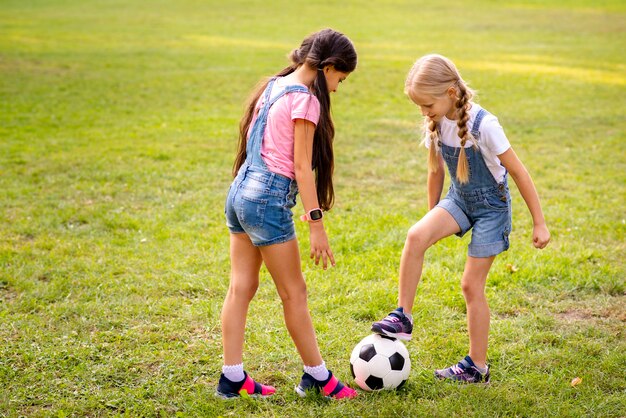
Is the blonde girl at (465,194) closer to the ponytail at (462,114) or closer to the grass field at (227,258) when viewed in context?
the ponytail at (462,114)

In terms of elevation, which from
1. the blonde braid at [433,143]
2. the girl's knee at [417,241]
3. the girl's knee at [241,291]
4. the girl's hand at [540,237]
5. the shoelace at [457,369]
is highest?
the blonde braid at [433,143]

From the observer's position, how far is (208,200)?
723 centimetres

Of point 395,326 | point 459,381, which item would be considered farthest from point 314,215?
point 459,381

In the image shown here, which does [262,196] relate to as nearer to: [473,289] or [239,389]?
[239,389]

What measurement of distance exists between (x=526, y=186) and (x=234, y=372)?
1.70 metres

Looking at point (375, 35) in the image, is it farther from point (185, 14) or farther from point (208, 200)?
point (208, 200)

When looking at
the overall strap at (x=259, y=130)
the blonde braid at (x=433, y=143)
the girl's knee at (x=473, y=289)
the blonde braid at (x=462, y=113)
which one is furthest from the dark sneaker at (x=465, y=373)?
the overall strap at (x=259, y=130)

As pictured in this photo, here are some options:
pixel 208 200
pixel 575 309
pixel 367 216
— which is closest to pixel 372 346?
pixel 575 309

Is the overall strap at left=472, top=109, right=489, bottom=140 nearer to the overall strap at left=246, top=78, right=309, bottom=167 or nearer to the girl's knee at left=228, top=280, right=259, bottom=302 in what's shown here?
the overall strap at left=246, top=78, right=309, bottom=167

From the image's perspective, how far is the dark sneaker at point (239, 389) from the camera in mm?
3645

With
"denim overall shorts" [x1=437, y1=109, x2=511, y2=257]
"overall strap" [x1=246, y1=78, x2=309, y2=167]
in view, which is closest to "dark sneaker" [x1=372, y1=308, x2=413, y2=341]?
"denim overall shorts" [x1=437, y1=109, x2=511, y2=257]

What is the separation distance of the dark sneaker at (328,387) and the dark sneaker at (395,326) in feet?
1.06

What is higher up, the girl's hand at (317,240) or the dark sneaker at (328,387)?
the girl's hand at (317,240)

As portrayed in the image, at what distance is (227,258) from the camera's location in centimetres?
570
